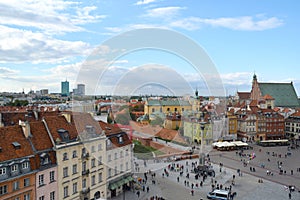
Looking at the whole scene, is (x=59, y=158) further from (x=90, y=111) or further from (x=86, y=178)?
(x=90, y=111)

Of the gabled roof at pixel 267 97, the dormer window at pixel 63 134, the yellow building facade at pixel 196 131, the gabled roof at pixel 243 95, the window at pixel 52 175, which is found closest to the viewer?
the window at pixel 52 175

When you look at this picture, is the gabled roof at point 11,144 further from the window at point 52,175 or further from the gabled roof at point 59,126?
the gabled roof at point 59,126

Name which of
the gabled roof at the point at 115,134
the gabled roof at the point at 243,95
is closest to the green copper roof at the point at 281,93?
the gabled roof at the point at 243,95

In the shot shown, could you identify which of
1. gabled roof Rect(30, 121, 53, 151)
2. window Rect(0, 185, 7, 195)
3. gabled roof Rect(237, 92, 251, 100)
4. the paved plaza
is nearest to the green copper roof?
gabled roof Rect(237, 92, 251, 100)

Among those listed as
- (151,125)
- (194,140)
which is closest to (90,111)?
(151,125)

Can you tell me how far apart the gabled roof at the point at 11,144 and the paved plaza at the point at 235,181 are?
25.4ft

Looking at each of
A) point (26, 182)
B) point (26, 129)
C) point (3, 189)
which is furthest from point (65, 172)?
point (3, 189)

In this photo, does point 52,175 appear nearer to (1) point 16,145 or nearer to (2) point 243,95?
(1) point 16,145

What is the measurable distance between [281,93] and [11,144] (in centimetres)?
6748

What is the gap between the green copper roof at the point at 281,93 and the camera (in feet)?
226

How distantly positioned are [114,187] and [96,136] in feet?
20.2

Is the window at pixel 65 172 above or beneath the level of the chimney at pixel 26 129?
beneath

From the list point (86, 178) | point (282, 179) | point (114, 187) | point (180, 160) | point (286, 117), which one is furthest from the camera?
point (286, 117)

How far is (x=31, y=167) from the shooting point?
15.2 meters
